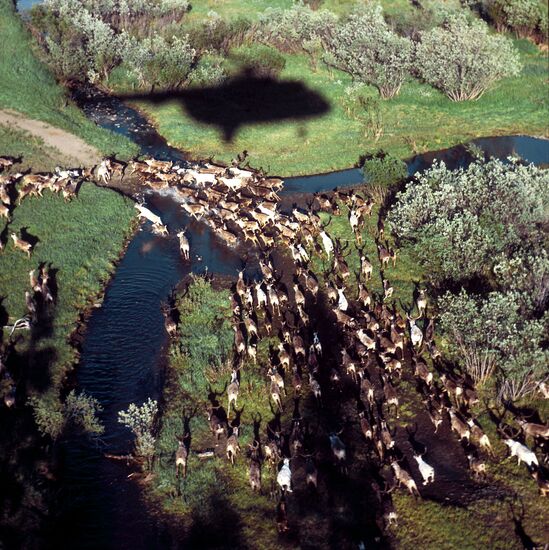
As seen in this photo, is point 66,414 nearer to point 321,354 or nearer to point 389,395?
point 321,354

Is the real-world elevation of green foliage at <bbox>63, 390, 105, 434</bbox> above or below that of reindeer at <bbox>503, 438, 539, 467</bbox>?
below

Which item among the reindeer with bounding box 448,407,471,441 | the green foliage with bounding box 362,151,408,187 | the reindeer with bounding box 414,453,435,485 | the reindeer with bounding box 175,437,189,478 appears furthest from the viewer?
the green foliage with bounding box 362,151,408,187

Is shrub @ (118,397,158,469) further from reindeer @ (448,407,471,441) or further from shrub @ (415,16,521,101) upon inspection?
shrub @ (415,16,521,101)

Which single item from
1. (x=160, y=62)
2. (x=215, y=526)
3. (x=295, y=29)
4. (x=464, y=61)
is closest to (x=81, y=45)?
(x=160, y=62)

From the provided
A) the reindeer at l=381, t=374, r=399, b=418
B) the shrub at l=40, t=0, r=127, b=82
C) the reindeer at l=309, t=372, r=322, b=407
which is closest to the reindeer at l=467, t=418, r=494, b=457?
the reindeer at l=381, t=374, r=399, b=418

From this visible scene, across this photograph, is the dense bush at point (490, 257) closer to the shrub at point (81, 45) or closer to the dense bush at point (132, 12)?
the shrub at point (81, 45)

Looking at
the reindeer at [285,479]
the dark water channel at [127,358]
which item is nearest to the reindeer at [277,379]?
the reindeer at [285,479]

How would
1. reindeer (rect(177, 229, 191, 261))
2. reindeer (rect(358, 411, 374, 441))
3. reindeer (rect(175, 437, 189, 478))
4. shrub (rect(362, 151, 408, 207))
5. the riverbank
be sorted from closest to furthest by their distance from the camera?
the riverbank
reindeer (rect(175, 437, 189, 478))
reindeer (rect(358, 411, 374, 441))
reindeer (rect(177, 229, 191, 261))
shrub (rect(362, 151, 408, 207))
